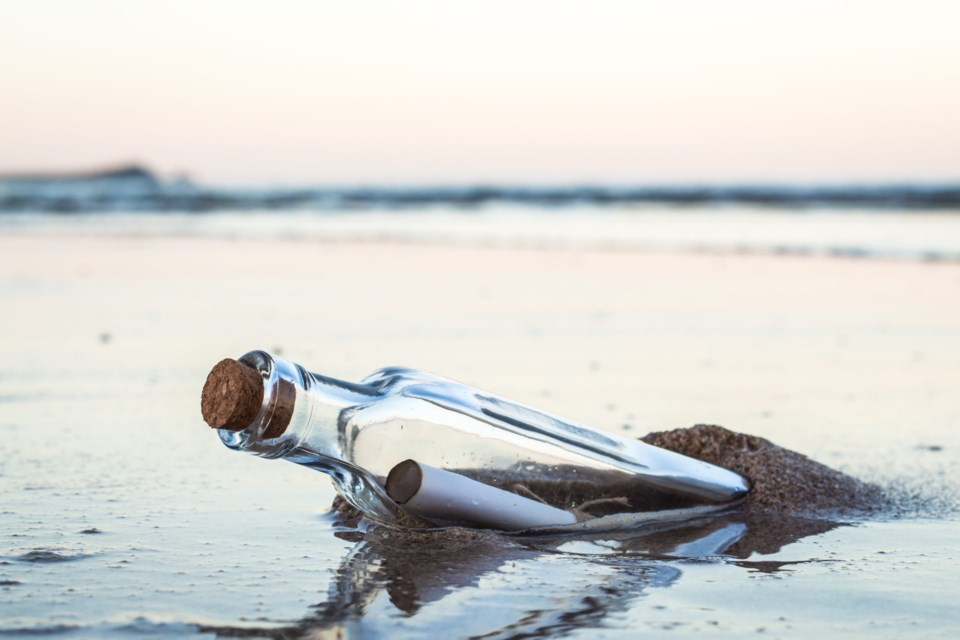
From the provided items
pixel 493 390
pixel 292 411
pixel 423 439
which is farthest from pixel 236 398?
pixel 493 390

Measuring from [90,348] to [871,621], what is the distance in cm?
453

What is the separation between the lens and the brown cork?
7.74 feet

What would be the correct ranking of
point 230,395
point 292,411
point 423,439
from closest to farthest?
point 230,395 → point 292,411 → point 423,439

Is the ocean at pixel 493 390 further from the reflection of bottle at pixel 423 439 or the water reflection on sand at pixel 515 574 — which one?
the reflection of bottle at pixel 423 439

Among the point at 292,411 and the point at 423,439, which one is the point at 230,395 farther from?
the point at 423,439

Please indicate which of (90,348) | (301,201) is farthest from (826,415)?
(301,201)

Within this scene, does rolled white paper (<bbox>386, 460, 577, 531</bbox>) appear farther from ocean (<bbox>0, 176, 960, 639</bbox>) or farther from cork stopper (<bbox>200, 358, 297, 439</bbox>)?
cork stopper (<bbox>200, 358, 297, 439</bbox>)

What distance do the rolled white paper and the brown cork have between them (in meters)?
0.38

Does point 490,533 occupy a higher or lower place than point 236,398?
lower

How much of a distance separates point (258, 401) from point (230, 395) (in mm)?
68

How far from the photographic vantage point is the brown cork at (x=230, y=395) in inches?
92.9

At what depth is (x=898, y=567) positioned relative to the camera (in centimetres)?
263

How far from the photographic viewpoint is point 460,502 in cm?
270

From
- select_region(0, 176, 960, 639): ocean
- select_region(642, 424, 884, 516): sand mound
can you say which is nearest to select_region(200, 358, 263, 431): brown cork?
select_region(0, 176, 960, 639): ocean
